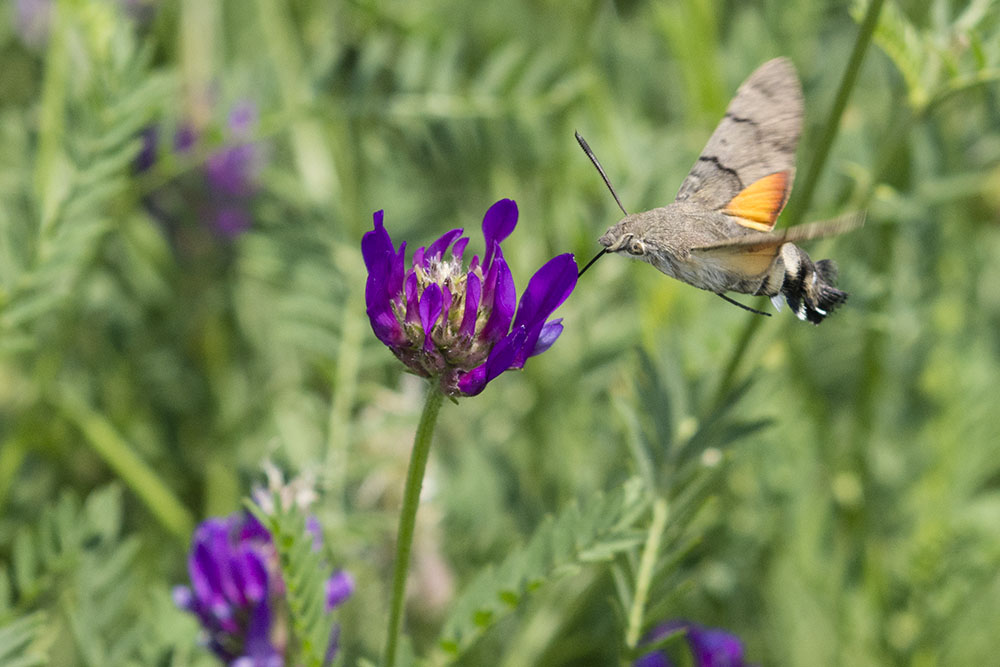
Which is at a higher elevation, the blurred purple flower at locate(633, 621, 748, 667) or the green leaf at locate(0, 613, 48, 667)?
the green leaf at locate(0, 613, 48, 667)

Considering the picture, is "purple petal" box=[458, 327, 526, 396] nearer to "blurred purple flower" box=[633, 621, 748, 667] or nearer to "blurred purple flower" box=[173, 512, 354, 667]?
"blurred purple flower" box=[173, 512, 354, 667]

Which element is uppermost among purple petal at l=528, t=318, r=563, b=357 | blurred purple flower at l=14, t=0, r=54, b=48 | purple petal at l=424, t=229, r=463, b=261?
blurred purple flower at l=14, t=0, r=54, b=48

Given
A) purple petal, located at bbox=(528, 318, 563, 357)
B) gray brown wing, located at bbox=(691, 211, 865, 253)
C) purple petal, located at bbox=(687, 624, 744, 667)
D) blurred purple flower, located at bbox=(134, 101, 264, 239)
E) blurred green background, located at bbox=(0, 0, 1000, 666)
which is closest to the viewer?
gray brown wing, located at bbox=(691, 211, 865, 253)

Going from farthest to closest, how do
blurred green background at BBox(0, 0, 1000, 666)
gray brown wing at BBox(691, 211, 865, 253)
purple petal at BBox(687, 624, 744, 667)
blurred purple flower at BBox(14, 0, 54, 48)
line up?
blurred purple flower at BBox(14, 0, 54, 48) < blurred green background at BBox(0, 0, 1000, 666) < purple petal at BBox(687, 624, 744, 667) < gray brown wing at BBox(691, 211, 865, 253)

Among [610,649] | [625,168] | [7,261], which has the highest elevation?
[7,261]

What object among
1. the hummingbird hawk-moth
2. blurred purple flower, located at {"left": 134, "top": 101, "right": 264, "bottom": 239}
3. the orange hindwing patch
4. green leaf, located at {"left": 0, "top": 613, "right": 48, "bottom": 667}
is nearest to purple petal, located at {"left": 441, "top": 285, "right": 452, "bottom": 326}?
the hummingbird hawk-moth

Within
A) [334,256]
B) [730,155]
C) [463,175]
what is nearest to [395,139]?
[463,175]

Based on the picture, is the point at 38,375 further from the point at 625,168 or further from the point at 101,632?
the point at 625,168
